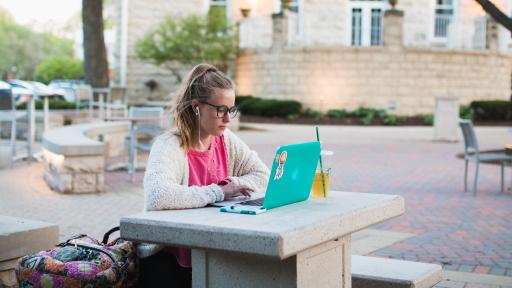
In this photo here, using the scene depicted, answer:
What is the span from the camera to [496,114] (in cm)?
2909

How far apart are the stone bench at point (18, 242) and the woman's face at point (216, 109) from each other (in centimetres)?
124

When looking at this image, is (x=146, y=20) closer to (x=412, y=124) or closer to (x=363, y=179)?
(x=412, y=124)

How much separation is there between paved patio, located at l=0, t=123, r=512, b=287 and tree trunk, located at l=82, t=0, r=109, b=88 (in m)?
6.46

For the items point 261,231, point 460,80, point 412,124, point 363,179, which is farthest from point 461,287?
point 460,80

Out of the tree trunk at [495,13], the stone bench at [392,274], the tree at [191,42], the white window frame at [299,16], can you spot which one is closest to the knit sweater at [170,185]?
the stone bench at [392,274]

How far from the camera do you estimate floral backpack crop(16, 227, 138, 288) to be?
135 inches

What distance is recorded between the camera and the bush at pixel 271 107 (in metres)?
28.1

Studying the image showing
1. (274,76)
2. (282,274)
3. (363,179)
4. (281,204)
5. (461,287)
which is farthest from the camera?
(274,76)

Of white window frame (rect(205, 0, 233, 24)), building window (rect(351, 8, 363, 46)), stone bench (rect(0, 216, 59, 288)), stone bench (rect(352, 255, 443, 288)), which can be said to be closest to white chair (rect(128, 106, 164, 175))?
stone bench (rect(0, 216, 59, 288))

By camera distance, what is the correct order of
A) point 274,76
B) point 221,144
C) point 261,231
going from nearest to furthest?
point 261,231 < point 221,144 < point 274,76

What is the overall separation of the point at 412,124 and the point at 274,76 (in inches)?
209

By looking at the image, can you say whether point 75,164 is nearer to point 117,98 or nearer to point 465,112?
point 117,98

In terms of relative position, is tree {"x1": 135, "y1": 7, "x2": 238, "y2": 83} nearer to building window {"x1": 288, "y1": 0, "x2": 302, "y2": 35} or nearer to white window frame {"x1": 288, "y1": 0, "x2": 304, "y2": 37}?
white window frame {"x1": 288, "y1": 0, "x2": 304, "y2": 37}

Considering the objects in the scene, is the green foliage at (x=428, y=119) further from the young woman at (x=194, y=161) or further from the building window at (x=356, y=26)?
the young woman at (x=194, y=161)
